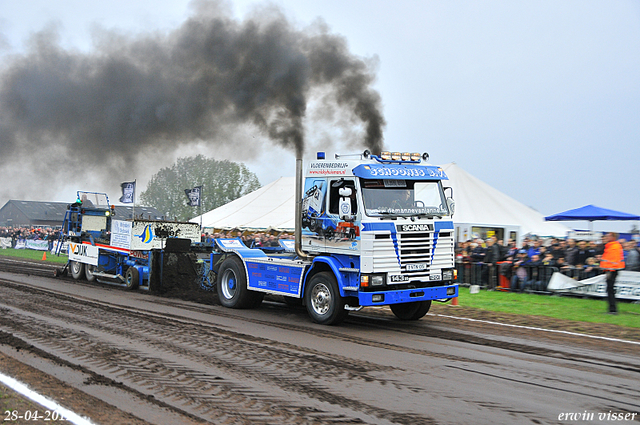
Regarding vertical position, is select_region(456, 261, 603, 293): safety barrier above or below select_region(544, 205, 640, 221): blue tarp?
below

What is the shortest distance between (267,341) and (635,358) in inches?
194

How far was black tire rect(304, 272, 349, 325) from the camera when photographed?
8.91 metres

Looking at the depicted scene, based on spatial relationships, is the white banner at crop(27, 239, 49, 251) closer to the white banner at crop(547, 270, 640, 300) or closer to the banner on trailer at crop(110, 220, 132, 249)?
the banner on trailer at crop(110, 220, 132, 249)

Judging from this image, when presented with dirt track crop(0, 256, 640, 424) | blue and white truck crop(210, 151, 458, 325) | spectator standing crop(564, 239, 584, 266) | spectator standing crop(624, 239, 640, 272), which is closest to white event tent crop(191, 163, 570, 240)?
spectator standing crop(564, 239, 584, 266)

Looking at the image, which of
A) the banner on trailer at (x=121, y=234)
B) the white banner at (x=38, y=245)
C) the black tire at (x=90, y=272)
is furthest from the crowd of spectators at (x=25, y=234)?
the banner on trailer at (x=121, y=234)

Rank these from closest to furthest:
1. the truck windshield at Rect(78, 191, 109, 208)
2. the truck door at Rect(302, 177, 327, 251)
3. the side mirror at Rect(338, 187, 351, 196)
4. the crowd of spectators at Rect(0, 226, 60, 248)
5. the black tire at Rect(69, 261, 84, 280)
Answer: the side mirror at Rect(338, 187, 351, 196) → the truck door at Rect(302, 177, 327, 251) → the black tire at Rect(69, 261, 84, 280) → the truck windshield at Rect(78, 191, 109, 208) → the crowd of spectators at Rect(0, 226, 60, 248)

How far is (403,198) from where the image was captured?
30.1 ft

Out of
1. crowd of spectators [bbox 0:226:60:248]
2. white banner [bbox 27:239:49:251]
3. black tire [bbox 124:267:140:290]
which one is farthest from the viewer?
crowd of spectators [bbox 0:226:60:248]

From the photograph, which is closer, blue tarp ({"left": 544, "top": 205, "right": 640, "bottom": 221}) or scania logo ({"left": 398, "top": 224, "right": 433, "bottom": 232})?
scania logo ({"left": 398, "top": 224, "right": 433, "bottom": 232})

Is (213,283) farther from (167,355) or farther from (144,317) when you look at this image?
(167,355)

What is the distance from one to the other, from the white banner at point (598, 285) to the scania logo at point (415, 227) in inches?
220

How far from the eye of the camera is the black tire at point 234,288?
36.3ft

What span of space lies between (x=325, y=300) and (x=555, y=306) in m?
5.80

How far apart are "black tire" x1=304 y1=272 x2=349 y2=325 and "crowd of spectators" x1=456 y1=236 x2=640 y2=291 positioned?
707 centimetres
